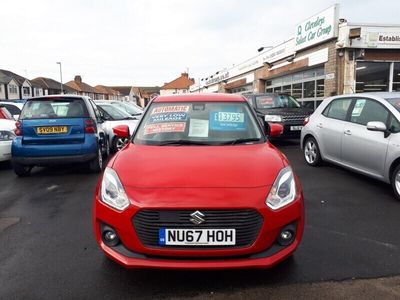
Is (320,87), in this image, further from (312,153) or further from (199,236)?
(199,236)

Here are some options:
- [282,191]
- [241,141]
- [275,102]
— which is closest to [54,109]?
[241,141]

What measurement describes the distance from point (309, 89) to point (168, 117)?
47.6ft

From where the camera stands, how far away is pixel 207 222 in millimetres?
2748

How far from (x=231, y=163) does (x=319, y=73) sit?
47.1 feet

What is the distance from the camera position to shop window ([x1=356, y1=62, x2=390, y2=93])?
1409 centimetres

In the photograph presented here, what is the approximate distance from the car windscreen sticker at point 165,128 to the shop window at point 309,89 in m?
14.1

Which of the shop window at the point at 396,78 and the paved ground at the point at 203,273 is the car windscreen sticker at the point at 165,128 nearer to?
the paved ground at the point at 203,273

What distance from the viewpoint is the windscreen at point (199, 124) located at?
12.8 feet

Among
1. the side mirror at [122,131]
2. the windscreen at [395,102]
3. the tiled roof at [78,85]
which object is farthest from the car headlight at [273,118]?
the tiled roof at [78,85]

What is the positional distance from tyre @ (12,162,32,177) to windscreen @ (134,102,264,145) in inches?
161

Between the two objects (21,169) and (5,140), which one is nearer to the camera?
(21,169)

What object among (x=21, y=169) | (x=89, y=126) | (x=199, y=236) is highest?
(x=89, y=126)

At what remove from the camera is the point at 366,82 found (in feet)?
46.8

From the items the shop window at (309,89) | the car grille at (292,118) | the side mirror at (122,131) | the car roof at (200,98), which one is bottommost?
the car grille at (292,118)
